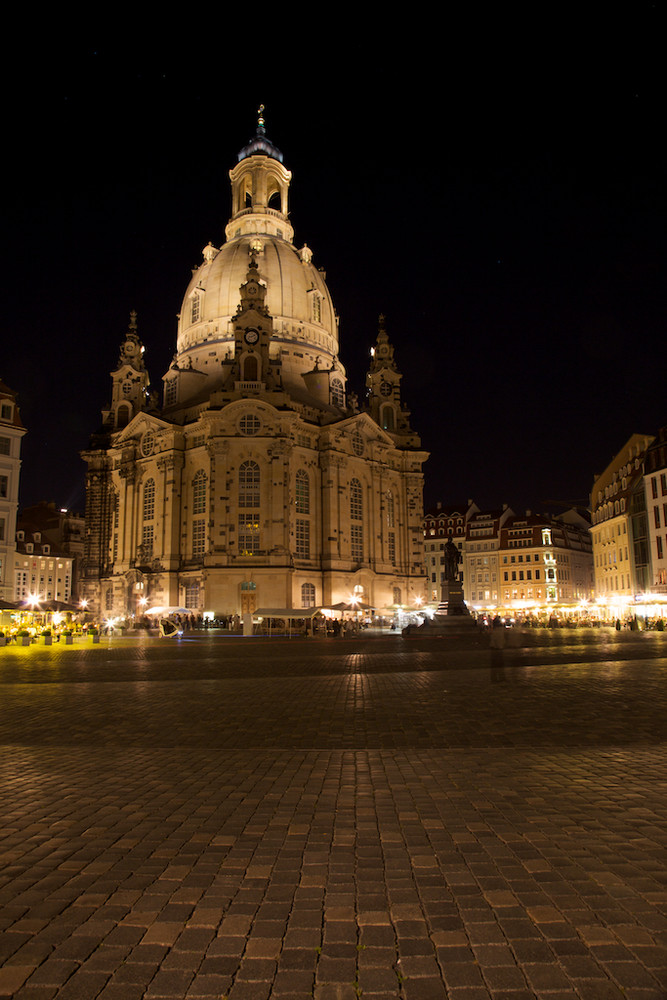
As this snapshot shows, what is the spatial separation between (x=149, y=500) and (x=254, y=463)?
560 inches

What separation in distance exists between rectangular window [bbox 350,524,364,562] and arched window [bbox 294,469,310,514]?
6584 mm

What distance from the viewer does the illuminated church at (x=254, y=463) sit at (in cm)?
6919

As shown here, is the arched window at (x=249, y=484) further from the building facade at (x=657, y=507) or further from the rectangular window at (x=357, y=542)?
the building facade at (x=657, y=507)

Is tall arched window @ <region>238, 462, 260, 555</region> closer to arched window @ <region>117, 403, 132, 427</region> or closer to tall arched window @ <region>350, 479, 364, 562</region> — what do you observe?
tall arched window @ <region>350, 479, 364, 562</region>

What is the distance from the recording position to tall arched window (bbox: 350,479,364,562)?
254 ft

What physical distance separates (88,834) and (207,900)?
203 cm

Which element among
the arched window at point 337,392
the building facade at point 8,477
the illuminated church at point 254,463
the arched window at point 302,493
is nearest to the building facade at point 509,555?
the illuminated church at point 254,463

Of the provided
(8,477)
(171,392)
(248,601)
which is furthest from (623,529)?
(8,477)

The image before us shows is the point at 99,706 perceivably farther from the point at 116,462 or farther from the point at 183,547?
the point at 116,462

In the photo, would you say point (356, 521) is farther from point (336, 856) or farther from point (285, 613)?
point (336, 856)

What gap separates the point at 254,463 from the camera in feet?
231

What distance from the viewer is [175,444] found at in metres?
74.0

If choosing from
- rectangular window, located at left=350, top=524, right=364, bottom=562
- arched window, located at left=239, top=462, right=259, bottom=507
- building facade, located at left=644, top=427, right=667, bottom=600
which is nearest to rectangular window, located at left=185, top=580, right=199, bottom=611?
arched window, located at left=239, top=462, right=259, bottom=507

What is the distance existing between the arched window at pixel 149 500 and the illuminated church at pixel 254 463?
0.33 m
